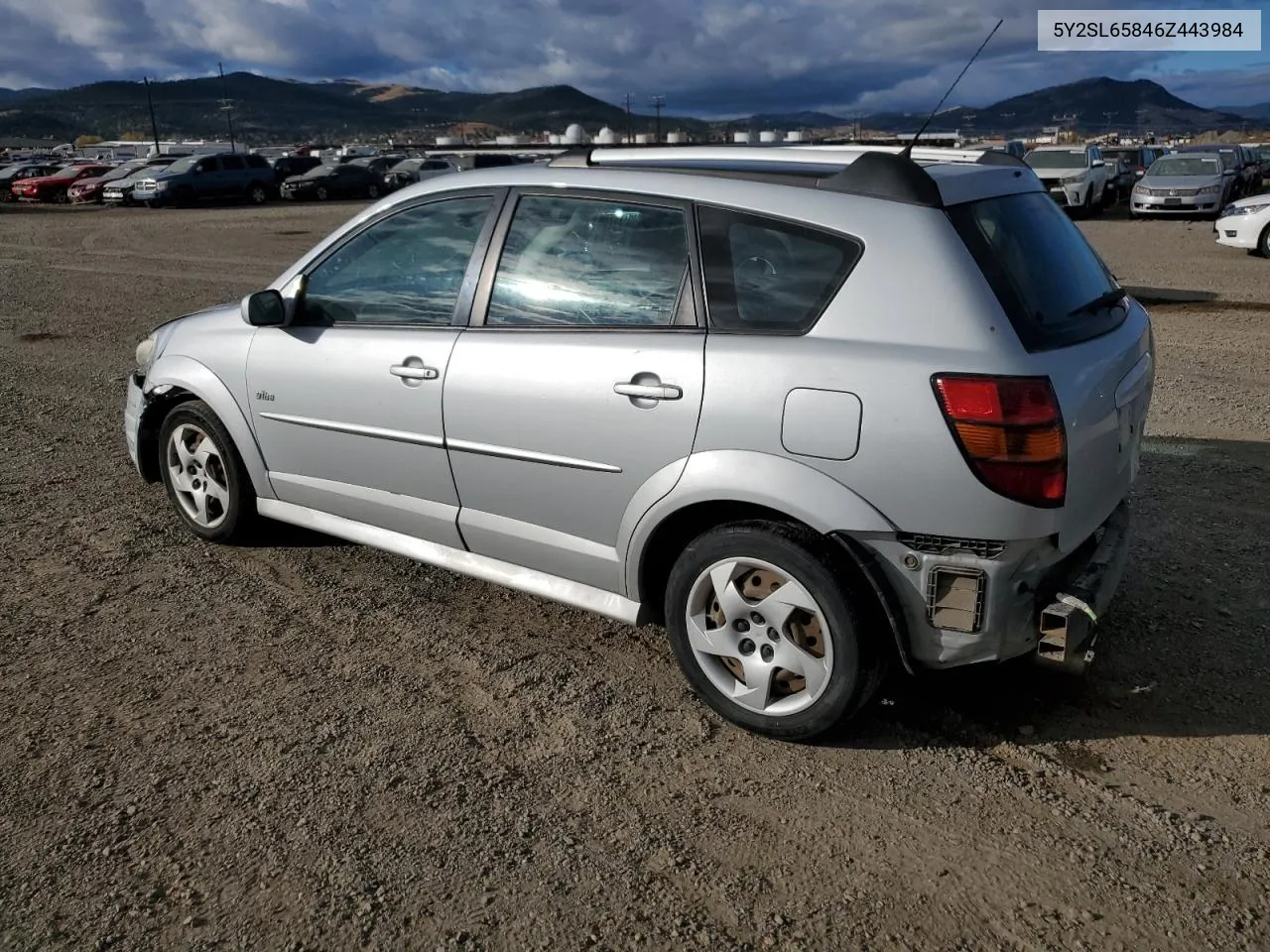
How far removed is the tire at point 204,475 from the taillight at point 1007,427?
326 cm

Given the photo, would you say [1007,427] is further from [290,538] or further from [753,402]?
[290,538]

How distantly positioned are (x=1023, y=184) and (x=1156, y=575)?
1.91 meters

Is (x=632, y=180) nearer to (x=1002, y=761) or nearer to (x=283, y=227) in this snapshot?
(x=1002, y=761)

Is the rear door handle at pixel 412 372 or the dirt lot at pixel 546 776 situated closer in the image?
the dirt lot at pixel 546 776

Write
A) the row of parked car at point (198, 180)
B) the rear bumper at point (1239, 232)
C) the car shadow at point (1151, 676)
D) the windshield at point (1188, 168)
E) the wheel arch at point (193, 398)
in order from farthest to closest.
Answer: the row of parked car at point (198, 180) < the windshield at point (1188, 168) < the rear bumper at point (1239, 232) < the wheel arch at point (193, 398) < the car shadow at point (1151, 676)

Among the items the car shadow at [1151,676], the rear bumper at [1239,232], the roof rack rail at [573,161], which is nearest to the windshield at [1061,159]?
the rear bumper at [1239,232]

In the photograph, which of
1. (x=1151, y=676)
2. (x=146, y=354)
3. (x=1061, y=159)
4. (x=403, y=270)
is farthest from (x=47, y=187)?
(x=1151, y=676)

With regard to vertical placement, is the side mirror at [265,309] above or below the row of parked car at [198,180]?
below

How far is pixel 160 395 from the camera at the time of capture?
4.95m

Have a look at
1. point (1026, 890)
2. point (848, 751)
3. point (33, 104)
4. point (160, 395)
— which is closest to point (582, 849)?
point (848, 751)

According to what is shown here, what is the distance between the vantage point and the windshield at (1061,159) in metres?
26.4

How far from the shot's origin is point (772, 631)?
324cm

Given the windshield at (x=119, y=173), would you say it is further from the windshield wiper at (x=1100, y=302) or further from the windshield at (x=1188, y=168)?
the windshield wiper at (x=1100, y=302)

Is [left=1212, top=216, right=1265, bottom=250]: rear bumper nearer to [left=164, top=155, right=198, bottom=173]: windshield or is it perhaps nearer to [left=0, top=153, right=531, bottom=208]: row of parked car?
[left=0, top=153, right=531, bottom=208]: row of parked car
